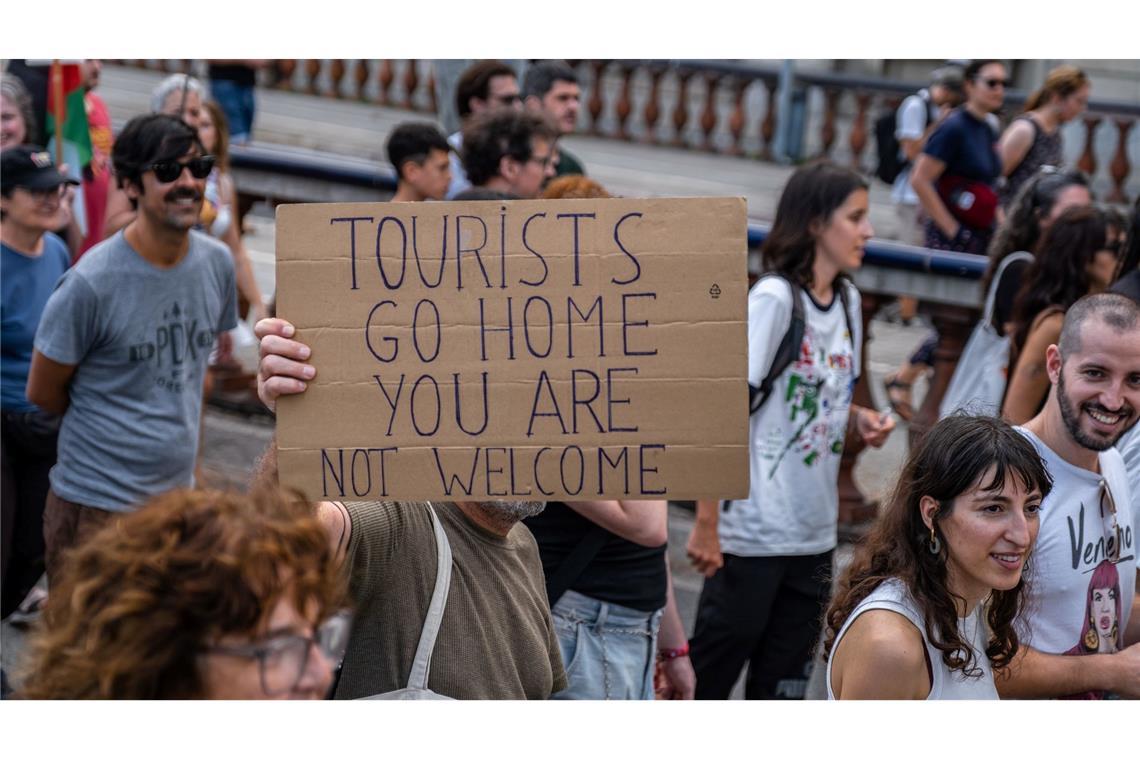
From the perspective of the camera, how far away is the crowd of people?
6.43ft

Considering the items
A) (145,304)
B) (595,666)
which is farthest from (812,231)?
(145,304)

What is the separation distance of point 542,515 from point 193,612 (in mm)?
2124

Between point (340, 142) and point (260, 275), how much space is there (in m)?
4.98

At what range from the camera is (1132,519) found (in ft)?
12.1

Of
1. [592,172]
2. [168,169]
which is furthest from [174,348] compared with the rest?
[592,172]

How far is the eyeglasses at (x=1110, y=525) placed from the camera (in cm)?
354

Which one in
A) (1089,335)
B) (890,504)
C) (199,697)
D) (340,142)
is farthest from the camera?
(340,142)

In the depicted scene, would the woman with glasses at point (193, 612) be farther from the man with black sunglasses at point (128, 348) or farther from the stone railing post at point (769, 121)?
the stone railing post at point (769, 121)

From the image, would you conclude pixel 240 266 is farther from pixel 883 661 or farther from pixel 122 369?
pixel 883 661

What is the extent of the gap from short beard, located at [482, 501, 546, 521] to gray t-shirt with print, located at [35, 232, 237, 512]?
2056mm

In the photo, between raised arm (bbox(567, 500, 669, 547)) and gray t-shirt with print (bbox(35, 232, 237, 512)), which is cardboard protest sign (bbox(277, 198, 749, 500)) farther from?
gray t-shirt with print (bbox(35, 232, 237, 512))

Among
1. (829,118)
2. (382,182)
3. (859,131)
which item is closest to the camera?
(382,182)

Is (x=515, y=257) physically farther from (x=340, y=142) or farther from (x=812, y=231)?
(x=340, y=142)

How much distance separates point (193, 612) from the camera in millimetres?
1871
